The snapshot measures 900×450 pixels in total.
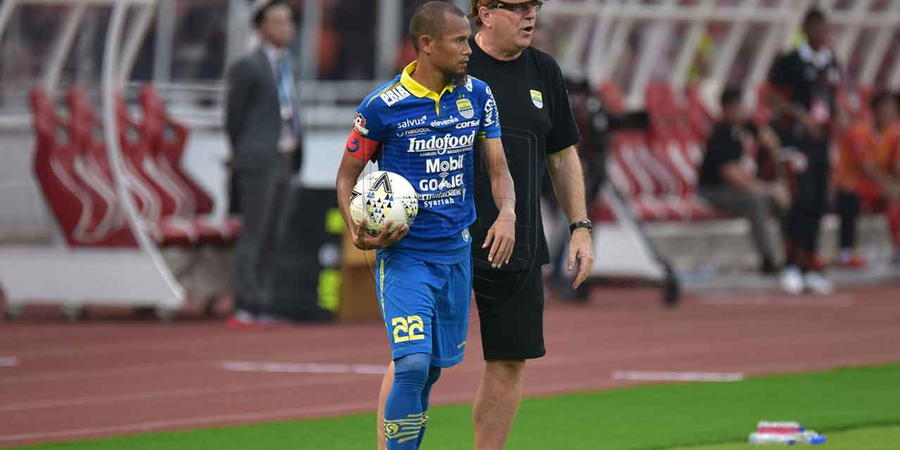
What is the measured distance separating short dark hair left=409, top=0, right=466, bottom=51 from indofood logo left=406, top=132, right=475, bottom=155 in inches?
14.1

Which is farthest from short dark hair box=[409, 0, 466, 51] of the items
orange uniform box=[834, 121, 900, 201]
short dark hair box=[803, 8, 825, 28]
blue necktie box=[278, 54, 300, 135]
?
orange uniform box=[834, 121, 900, 201]

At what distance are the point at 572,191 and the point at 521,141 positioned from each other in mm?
318

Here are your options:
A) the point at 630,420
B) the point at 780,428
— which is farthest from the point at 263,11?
the point at 780,428

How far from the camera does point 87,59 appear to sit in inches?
661

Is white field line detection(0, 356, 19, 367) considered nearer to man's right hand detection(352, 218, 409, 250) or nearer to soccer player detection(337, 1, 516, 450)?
soccer player detection(337, 1, 516, 450)

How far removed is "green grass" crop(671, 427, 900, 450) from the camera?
886 centimetres

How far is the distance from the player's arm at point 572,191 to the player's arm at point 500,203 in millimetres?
384

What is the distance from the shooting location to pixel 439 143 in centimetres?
711

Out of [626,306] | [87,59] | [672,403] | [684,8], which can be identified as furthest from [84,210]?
[684,8]

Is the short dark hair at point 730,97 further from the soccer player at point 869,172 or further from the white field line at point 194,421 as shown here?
the white field line at point 194,421

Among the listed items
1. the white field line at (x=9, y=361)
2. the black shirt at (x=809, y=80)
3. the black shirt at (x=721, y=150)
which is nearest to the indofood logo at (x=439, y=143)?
the white field line at (x=9, y=361)

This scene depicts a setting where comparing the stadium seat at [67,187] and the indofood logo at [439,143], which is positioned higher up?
the indofood logo at [439,143]

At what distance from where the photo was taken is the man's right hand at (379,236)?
22.8 ft

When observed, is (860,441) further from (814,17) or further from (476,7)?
(814,17)
